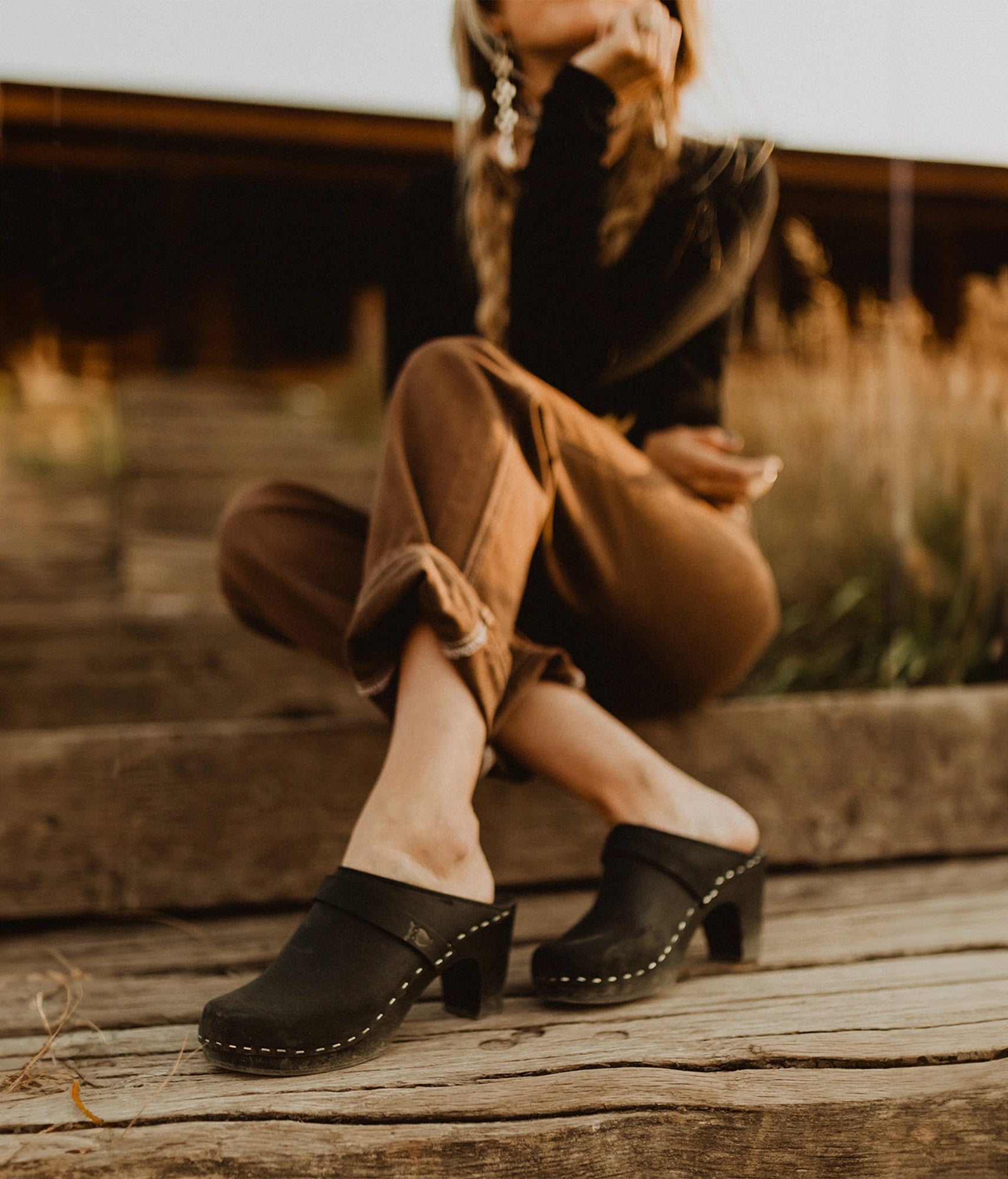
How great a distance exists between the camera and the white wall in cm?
165

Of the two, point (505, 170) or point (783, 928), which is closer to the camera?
point (783, 928)

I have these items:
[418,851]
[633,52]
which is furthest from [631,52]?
[418,851]

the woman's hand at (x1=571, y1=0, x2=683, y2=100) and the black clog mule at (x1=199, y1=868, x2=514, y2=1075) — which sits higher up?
the woman's hand at (x1=571, y1=0, x2=683, y2=100)

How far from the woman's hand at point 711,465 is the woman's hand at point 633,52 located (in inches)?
15.9

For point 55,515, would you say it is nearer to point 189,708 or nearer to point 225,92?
point 225,92

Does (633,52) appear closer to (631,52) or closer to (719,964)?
(631,52)

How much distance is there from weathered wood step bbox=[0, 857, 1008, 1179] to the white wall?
3.88 ft

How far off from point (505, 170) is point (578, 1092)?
1.10m

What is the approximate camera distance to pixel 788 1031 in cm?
84

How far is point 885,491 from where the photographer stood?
6.63 feet

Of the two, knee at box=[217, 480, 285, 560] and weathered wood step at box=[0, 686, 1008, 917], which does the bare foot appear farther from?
knee at box=[217, 480, 285, 560]

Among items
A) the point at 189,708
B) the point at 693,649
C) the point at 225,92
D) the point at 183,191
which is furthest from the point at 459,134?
the point at 183,191

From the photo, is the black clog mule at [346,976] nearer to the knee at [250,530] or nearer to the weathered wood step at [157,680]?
the knee at [250,530]


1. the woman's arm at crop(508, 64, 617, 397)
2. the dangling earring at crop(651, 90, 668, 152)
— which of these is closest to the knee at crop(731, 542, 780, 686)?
the woman's arm at crop(508, 64, 617, 397)
